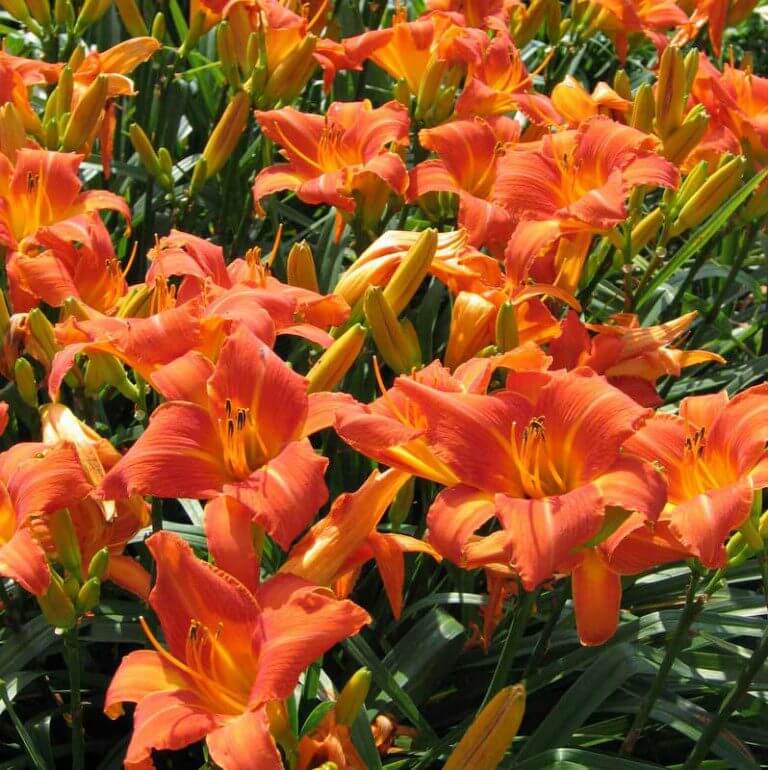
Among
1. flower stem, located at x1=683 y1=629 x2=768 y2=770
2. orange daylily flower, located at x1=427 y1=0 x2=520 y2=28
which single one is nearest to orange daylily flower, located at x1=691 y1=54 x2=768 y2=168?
orange daylily flower, located at x1=427 y1=0 x2=520 y2=28

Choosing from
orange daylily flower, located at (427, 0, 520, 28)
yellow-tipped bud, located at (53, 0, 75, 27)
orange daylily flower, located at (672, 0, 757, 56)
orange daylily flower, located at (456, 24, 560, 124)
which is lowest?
yellow-tipped bud, located at (53, 0, 75, 27)

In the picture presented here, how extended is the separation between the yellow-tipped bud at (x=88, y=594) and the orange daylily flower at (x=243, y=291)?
339 millimetres

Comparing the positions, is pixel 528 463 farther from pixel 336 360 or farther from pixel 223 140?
pixel 223 140

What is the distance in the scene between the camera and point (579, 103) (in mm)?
1882

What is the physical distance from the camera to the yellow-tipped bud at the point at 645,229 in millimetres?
1665

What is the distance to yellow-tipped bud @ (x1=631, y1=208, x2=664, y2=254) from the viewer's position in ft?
5.46

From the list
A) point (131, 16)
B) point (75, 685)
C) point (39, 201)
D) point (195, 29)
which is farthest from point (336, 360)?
point (131, 16)

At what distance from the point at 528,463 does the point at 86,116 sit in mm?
1085

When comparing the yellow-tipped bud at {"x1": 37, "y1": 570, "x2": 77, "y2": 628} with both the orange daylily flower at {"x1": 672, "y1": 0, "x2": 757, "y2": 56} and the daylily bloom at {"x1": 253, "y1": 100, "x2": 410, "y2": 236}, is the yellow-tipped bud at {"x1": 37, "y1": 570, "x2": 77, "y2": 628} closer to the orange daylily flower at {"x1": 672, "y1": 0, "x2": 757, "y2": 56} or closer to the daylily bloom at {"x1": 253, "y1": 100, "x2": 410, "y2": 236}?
the daylily bloom at {"x1": 253, "y1": 100, "x2": 410, "y2": 236}

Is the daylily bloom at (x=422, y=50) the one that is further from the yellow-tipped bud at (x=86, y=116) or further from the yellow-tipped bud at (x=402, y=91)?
the yellow-tipped bud at (x=86, y=116)

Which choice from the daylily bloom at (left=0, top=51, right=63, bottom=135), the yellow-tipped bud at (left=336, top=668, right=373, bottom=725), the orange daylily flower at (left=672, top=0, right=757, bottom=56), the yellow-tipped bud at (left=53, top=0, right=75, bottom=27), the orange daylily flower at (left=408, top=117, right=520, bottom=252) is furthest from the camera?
the orange daylily flower at (left=672, top=0, right=757, bottom=56)

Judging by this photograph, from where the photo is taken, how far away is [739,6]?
246cm

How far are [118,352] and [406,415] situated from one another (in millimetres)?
369

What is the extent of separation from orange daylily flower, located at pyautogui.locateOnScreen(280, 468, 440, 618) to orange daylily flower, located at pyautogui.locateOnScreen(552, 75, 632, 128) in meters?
0.90
